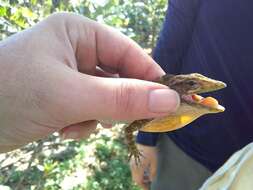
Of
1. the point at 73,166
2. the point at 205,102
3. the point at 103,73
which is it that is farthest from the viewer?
the point at 73,166

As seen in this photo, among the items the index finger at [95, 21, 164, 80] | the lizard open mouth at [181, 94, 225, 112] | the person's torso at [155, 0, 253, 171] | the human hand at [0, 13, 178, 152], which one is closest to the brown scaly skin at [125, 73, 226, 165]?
the lizard open mouth at [181, 94, 225, 112]

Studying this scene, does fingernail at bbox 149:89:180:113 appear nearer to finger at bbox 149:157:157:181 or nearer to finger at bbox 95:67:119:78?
finger at bbox 95:67:119:78

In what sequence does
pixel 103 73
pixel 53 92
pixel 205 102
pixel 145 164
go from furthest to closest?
pixel 145 164 → pixel 103 73 → pixel 205 102 → pixel 53 92

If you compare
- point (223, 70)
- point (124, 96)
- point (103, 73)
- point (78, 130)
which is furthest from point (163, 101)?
point (223, 70)

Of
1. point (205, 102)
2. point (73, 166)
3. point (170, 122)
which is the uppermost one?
point (205, 102)

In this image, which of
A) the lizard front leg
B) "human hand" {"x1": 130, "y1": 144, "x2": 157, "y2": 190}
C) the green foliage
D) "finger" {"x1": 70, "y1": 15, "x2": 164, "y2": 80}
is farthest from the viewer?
the green foliage

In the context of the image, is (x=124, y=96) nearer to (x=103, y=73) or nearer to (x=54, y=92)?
(x=54, y=92)

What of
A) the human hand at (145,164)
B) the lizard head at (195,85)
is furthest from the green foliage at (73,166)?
the lizard head at (195,85)
